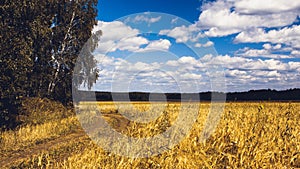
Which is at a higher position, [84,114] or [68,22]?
[68,22]

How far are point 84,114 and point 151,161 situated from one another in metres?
22.8

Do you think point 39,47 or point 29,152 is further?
point 39,47

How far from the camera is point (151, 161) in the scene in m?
8.36

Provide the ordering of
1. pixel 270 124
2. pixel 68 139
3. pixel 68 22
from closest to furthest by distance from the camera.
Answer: pixel 270 124, pixel 68 139, pixel 68 22

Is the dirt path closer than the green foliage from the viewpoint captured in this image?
Yes

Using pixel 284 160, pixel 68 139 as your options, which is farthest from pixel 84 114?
pixel 284 160

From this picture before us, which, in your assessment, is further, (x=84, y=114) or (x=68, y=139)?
(x=84, y=114)

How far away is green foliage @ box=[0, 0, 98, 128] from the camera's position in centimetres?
1792

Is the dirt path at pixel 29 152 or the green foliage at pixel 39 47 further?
the green foliage at pixel 39 47

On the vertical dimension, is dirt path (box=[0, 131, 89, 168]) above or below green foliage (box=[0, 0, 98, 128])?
below

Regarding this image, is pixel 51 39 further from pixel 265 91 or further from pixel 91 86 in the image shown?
pixel 265 91

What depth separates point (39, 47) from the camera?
2886 centimetres

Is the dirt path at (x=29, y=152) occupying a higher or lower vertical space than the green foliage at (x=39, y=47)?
lower

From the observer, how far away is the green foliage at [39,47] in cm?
1792
